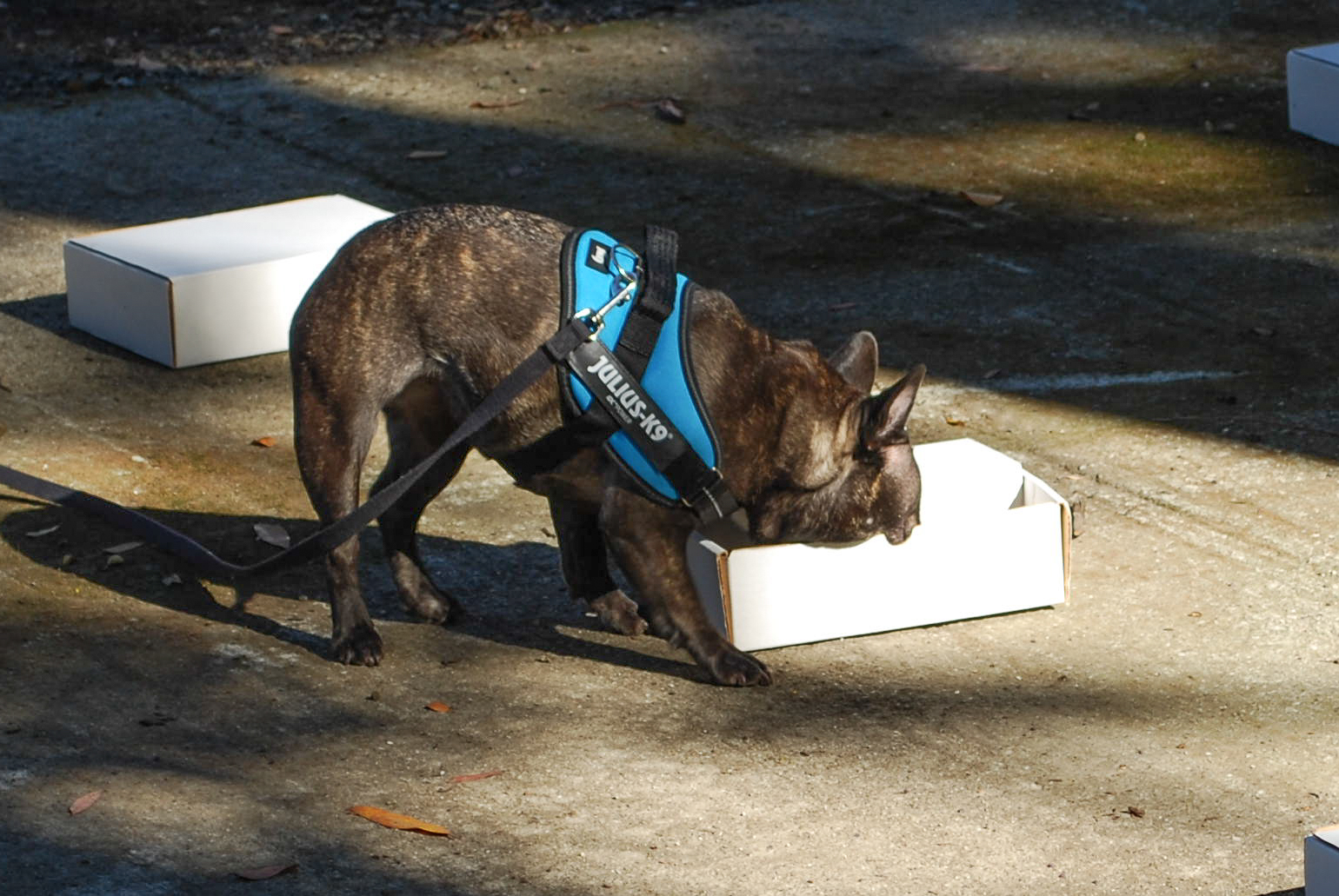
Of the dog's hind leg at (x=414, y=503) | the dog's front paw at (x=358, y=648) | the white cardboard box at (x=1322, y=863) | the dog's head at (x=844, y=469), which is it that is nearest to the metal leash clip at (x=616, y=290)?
the dog's head at (x=844, y=469)

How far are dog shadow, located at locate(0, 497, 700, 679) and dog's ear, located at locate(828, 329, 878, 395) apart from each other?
0.85 meters

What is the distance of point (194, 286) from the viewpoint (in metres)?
7.21

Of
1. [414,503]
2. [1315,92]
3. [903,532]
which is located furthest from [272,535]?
[1315,92]

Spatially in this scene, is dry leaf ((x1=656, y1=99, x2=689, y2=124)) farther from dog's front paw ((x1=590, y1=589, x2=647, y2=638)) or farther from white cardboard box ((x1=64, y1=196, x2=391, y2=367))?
dog's front paw ((x1=590, y1=589, x2=647, y2=638))

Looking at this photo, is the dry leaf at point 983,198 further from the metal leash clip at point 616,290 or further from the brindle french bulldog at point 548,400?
the metal leash clip at point 616,290

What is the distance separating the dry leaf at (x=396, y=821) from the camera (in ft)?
14.1

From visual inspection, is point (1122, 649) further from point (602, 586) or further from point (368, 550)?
point (368, 550)

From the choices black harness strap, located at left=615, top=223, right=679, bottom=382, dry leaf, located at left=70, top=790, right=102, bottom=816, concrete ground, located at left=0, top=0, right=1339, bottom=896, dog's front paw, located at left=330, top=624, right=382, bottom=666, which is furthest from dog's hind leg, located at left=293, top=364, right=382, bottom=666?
dry leaf, located at left=70, top=790, right=102, bottom=816

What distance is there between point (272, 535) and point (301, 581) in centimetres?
29

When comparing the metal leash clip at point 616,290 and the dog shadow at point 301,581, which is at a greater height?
the metal leash clip at point 616,290

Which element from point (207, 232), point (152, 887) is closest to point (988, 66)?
point (207, 232)

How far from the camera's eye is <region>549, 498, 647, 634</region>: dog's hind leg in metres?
5.40

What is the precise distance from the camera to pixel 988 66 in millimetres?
11172

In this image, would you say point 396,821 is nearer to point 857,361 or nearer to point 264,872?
point 264,872
